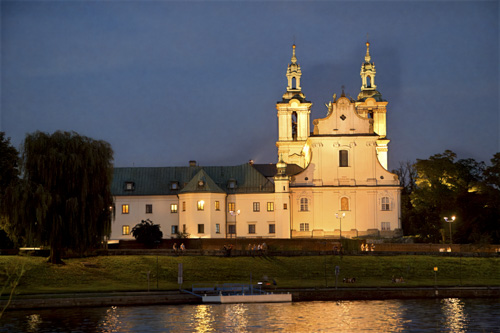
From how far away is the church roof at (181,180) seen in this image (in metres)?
92.9

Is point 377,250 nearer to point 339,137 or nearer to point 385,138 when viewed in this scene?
point 339,137

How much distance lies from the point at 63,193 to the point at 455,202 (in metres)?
46.6

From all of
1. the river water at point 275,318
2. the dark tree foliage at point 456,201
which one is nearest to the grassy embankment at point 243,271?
the river water at point 275,318

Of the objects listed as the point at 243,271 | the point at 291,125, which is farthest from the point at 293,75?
the point at 243,271

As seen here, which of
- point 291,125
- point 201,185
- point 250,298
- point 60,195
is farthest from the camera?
point 291,125

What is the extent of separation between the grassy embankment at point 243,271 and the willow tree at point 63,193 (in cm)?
243

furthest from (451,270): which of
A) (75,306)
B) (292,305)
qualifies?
(75,306)

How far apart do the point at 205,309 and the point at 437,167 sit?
56.6 metres

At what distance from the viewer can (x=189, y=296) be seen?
5150cm

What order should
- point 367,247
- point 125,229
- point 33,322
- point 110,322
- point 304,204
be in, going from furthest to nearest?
1. point 304,204
2. point 125,229
3. point 367,247
4. point 110,322
5. point 33,322

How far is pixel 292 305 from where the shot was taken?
49.6m

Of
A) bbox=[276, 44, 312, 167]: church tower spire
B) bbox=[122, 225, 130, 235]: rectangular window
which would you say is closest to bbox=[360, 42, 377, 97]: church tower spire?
bbox=[276, 44, 312, 167]: church tower spire

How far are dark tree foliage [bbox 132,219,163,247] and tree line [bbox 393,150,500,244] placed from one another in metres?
28.9

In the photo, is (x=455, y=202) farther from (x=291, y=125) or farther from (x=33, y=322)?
(x=33, y=322)
